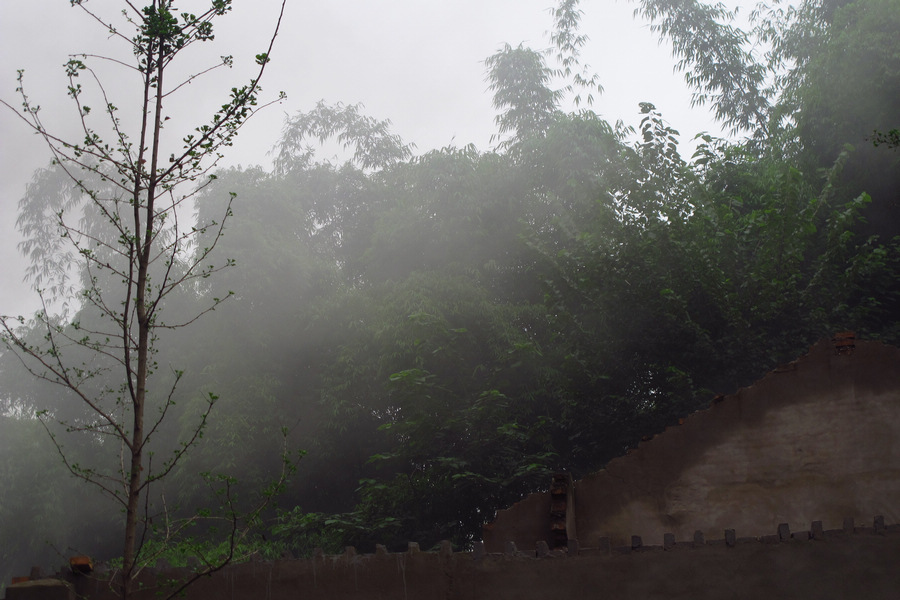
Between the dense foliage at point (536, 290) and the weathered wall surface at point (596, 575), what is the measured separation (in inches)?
180

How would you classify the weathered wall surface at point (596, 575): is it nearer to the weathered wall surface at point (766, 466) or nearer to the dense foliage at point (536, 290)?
the weathered wall surface at point (766, 466)

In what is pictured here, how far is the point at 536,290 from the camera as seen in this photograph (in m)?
14.8

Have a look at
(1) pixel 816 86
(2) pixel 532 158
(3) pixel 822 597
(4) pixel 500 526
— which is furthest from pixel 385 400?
(3) pixel 822 597

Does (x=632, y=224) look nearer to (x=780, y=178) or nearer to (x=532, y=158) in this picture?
(x=780, y=178)

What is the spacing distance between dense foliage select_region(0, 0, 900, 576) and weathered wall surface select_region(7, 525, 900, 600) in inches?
180

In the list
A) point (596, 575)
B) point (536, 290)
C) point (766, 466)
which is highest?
point (536, 290)

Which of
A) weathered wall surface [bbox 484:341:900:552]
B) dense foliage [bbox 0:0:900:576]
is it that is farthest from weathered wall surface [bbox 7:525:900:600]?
dense foliage [bbox 0:0:900:576]

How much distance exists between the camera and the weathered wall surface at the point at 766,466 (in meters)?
6.58

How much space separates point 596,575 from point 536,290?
9258mm

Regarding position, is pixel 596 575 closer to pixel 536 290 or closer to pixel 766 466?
pixel 766 466

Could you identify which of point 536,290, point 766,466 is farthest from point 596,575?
point 536,290

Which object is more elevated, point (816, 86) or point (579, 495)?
point (816, 86)

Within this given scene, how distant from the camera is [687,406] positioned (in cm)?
1044

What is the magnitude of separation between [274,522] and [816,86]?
39.5ft
